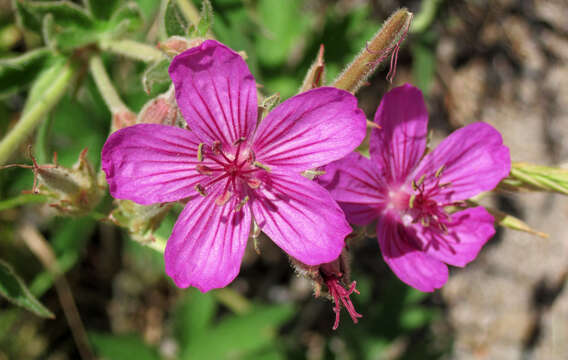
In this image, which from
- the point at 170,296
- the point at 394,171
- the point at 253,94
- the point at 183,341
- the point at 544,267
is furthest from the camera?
the point at 170,296

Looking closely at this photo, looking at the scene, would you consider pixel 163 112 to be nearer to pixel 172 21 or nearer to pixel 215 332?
pixel 172 21

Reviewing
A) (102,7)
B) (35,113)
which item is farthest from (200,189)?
(102,7)

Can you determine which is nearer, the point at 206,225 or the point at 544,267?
the point at 206,225

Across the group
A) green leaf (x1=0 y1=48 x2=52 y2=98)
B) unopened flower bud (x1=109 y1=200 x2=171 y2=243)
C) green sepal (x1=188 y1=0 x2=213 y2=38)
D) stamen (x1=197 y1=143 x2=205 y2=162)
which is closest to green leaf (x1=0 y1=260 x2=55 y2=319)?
unopened flower bud (x1=109 y1=200 x2=171 y2=243)

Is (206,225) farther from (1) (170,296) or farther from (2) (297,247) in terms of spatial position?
(1) (170,296)

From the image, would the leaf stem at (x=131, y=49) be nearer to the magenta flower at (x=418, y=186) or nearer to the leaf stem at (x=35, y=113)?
the leaf stem at (x=35, y=113)

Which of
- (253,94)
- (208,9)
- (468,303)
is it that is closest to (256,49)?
(208,9)

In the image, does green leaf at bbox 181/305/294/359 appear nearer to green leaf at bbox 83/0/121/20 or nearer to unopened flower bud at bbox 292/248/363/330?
unopened flower bud at bbox 292/248/363/330

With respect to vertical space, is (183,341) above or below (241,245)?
below
